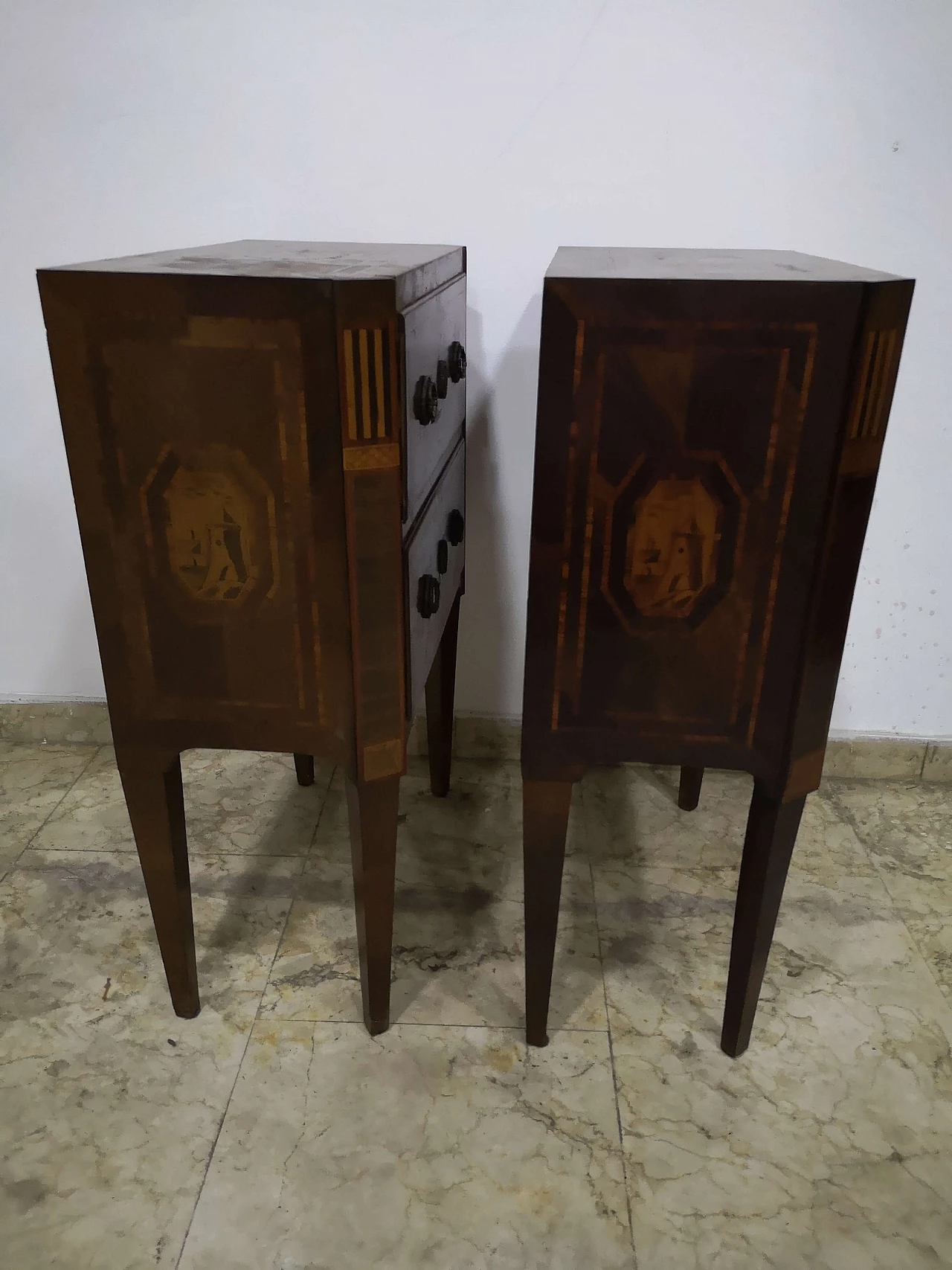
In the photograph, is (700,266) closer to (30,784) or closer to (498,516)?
(498,516)

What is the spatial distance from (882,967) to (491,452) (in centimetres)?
104

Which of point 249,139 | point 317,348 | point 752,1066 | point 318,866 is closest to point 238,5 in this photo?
point 249,139

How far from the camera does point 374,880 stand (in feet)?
3.69

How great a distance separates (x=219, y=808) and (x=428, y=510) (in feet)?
2.75

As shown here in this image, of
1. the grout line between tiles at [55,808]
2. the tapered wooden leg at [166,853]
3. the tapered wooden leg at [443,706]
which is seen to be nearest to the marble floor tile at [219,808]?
the grout line between tiles at [55,808]

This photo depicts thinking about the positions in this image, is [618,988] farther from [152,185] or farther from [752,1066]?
[152,185]

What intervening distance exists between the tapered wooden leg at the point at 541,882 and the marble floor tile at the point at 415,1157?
75mm

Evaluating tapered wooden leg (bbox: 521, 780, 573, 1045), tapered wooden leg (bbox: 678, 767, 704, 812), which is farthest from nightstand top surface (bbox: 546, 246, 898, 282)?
tapered wooden leg (bbox: 678, 767, 704, 812)

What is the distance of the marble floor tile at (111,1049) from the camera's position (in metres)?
0.98

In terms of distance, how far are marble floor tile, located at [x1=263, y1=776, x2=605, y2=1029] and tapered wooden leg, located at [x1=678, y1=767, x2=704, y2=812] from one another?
0.87 feet

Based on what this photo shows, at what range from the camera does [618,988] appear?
130 centimetres

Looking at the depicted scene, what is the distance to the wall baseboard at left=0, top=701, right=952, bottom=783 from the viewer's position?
181 cm

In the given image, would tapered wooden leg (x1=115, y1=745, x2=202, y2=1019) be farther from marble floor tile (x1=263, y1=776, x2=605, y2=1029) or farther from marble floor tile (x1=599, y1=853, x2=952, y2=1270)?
marble floor tile (x1=599, y1=853, x2=952, y2=1270)

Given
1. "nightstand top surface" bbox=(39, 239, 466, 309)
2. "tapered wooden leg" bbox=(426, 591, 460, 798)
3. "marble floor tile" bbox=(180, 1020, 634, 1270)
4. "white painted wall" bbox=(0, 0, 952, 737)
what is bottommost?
"marble floor tile" bbox=(180, 1020, 634, 1270)
